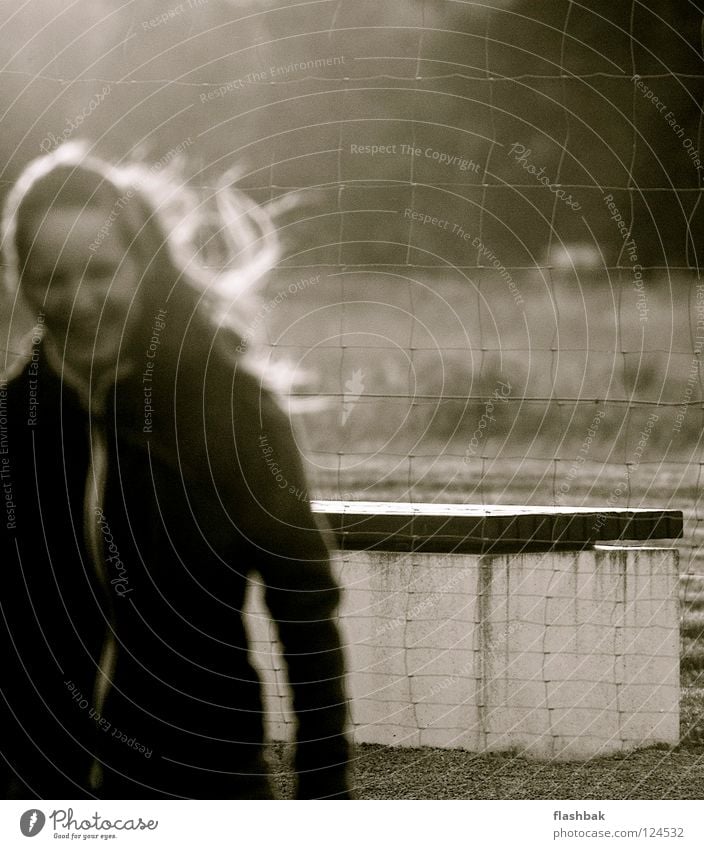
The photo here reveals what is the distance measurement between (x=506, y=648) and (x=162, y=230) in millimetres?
867

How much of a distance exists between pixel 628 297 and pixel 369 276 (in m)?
0.42

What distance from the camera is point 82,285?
57.2 inches

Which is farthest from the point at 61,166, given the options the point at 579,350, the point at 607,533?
the point at 607,533

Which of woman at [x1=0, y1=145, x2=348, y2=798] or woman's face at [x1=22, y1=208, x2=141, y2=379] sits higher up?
woman's face at [x1=22, y1=208, x2=141, y2=379]

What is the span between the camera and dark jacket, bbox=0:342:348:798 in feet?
4.80

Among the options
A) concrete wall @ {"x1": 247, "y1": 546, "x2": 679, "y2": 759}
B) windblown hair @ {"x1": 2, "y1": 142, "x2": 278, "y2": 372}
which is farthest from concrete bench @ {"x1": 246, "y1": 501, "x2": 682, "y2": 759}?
windblown hair @ {"x1": 2, "y1": 142, "x2": 278, "y2": 372}

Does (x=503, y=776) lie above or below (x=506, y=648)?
below

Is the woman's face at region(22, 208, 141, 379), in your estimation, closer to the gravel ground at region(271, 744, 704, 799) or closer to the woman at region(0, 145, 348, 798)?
the woman at region(0, 145, 348, 798)

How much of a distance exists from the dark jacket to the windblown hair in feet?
0.30

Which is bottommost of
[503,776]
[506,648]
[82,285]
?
[503,776]

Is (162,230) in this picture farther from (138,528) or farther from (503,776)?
(503,776)

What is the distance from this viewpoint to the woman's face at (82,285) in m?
1.45

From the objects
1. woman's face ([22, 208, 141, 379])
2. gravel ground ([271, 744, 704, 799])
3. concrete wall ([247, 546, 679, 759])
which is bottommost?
gravel ground ([271, 744, 704, 799])

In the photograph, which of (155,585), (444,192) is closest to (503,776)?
(155,585)
